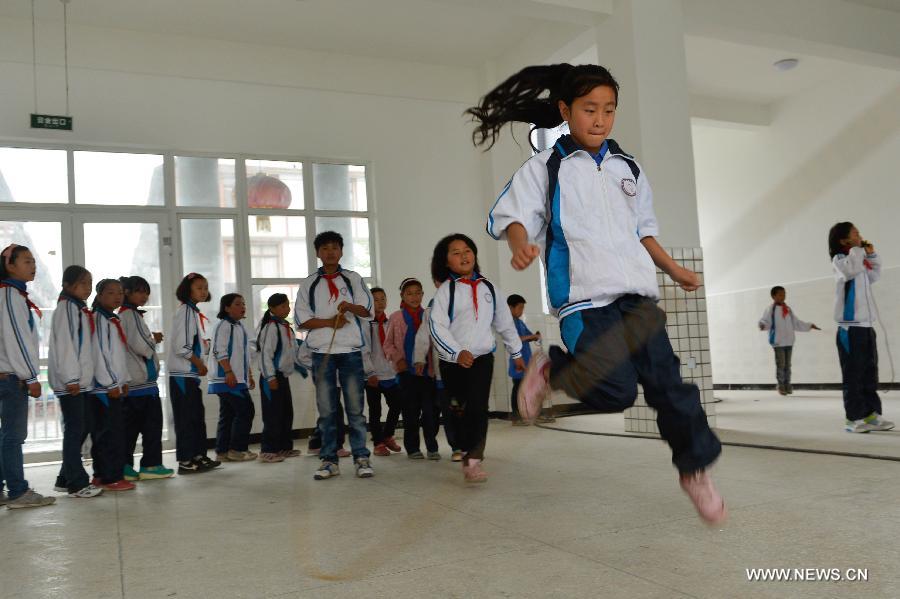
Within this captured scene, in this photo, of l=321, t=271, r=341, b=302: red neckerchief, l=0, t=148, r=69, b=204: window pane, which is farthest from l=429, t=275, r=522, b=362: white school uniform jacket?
l=0, t=148, r=69, b=204: window pane

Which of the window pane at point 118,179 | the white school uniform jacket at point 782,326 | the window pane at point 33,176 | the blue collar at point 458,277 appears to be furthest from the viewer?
the white school uniform jacket at point 782,326

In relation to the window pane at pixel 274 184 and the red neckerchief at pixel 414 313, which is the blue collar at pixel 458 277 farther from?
the window pane at pixel 274 184

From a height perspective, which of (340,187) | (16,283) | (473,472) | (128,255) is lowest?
(473,472)

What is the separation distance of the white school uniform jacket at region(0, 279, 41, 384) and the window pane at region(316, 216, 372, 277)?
4.09 metres

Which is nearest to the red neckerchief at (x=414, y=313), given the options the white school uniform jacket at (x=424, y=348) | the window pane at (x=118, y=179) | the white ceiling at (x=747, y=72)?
the white school uniform jacket at (x=424, y=348)

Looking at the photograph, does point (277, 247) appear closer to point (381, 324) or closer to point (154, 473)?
point (381, 324)

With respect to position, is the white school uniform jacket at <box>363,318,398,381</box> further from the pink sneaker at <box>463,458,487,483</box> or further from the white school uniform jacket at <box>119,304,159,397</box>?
the pink sneaker at <box>463,458,487,483</box>

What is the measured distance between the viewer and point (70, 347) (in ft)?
13.8

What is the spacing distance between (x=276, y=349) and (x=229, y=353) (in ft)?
1.45

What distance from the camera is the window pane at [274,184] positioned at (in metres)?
7.61

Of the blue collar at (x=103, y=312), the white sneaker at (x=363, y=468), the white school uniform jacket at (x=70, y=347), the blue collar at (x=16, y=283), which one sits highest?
the blue collar at (x=16, y=283)

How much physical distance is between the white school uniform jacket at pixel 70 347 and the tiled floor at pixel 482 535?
2.14ft

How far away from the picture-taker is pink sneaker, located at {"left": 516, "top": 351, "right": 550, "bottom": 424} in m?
2.15

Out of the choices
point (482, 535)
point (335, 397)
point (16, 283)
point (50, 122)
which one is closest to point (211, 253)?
point (50, 122)
